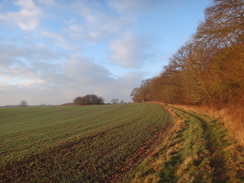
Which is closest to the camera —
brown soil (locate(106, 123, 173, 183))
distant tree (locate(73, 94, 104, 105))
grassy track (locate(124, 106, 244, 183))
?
grassy track (locate(124, 106, 244, 183))

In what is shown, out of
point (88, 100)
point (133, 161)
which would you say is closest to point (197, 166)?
point (133, 161)

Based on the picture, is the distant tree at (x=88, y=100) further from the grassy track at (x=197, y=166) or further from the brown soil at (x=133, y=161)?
the grassy track at (x=197, y=166)

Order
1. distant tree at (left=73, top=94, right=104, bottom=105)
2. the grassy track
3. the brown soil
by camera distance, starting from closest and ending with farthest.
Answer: the grassy track
the brown soil
distant tree at (left=73, top=94, right=104, bottom=105)

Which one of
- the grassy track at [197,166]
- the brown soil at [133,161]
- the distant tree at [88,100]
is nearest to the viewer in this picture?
the grassy track at [197,166]

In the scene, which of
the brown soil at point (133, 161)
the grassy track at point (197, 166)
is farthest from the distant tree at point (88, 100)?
the grassy track at point (197, 166)

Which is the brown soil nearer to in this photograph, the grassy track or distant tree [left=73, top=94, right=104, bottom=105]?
the grassy track

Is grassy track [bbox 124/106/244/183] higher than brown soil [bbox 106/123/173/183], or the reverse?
grassy track [bbox 124/106/244/183]

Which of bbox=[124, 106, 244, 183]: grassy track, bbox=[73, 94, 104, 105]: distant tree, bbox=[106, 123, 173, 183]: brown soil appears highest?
bbox=[73, 94, 104, 105]: distant tree

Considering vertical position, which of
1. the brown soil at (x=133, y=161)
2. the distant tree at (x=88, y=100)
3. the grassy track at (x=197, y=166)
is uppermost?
the distant tree at (x=88, y=100)

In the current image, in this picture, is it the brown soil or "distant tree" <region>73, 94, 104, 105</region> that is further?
"distant tree" <region>73, 94, 104, 105</region>

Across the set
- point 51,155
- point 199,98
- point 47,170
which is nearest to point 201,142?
point 47,170

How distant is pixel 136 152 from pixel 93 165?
2245 mm

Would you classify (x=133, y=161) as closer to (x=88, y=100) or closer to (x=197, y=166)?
(x=197, y=166)

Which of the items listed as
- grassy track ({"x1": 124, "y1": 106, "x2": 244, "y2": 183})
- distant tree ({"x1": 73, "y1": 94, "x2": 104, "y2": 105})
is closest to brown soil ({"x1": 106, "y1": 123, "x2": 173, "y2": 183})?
grassy track ({"x1": 124, "y1": 106, "x2": 244, "y2": 183})
